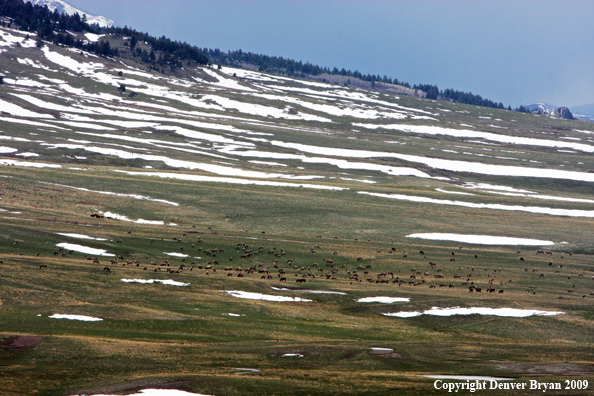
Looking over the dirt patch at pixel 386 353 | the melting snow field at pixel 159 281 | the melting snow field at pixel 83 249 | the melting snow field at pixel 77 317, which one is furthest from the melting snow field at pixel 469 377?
the melting snow field at pixel 83 249

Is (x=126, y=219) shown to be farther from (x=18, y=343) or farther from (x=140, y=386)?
(x=140, y=386)

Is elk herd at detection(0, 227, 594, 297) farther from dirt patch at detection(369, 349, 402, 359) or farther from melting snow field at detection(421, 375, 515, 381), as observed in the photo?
melting snow field at detection(421, 375, 515, 381)

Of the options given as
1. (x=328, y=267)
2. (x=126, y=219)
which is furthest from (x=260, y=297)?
(x=126, y=219)

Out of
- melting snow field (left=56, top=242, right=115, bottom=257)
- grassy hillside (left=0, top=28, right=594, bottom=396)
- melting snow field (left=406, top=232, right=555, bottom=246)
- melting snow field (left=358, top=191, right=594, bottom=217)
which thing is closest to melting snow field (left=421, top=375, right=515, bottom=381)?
grassy hillside (left=0, top=28, right=594, bottom=396)

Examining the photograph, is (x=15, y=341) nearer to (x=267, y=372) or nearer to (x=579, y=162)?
(x=267, y=372)

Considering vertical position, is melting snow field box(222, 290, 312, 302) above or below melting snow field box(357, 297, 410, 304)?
below

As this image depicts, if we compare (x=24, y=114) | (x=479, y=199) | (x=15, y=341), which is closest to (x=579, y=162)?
(x=479, y=199)

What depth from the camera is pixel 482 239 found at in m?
66.1

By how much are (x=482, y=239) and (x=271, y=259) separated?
2859 centimetres

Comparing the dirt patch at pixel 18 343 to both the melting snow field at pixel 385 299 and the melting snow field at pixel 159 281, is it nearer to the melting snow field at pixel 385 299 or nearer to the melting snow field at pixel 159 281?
the melting snow field at pixel 159 281

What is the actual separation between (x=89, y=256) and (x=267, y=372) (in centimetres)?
2677

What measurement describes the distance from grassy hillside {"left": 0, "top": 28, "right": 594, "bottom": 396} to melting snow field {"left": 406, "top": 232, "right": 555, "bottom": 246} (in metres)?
0.46

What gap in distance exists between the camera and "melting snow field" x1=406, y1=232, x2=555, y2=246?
6488 cm

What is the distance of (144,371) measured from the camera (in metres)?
22.1
